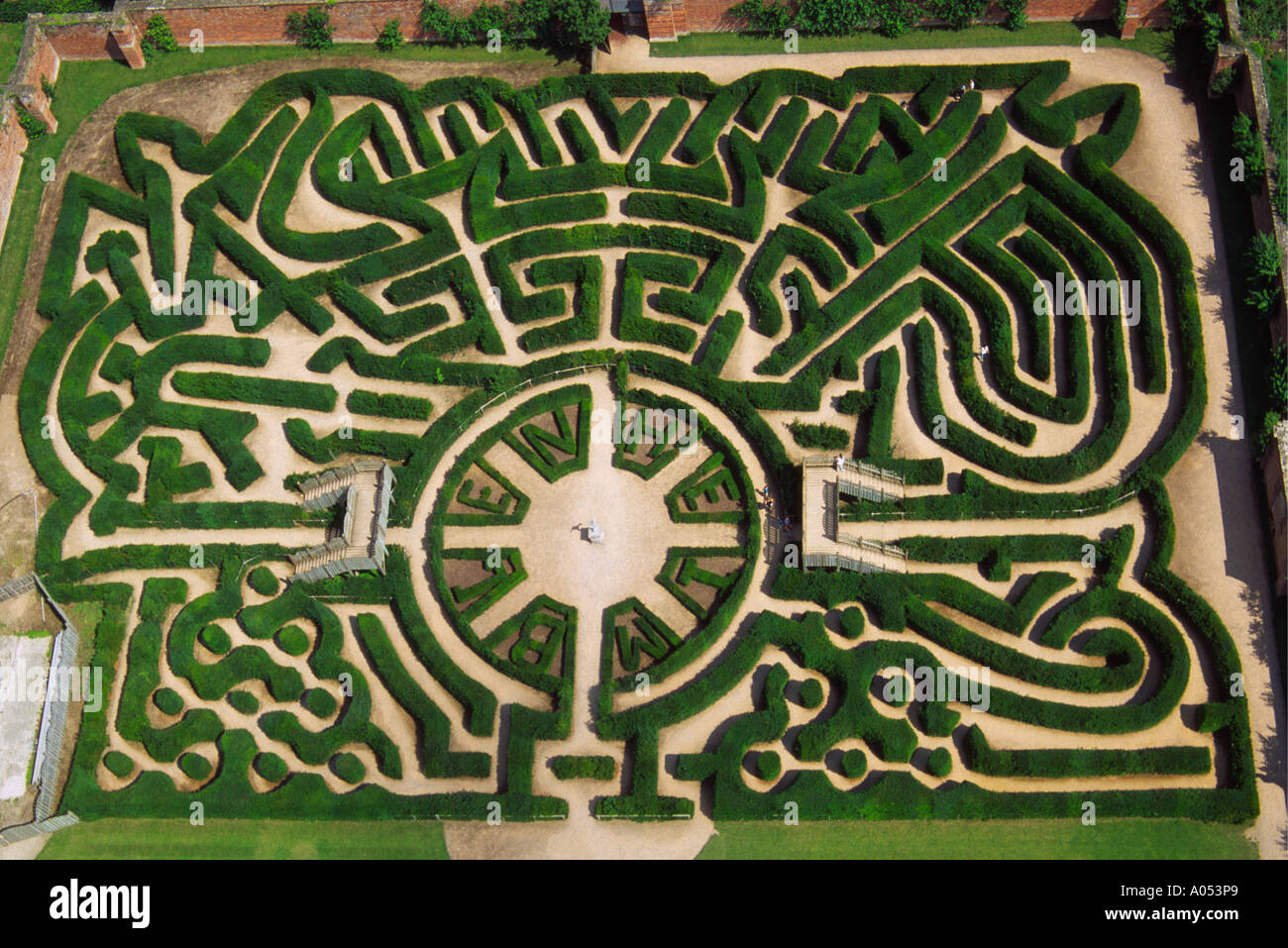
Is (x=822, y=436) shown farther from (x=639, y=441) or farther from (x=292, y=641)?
(x=292, y=641)

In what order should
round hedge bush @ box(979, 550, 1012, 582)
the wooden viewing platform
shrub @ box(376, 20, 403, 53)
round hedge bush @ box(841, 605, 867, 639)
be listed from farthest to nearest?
1. shrub @ box(376, 20, 403, 53)
2. round hedge bush @ box(979, 550, 1012, 582)
3. the wooden viewing platform
4. round hedge bush @ box(841, 605, 867, 639)

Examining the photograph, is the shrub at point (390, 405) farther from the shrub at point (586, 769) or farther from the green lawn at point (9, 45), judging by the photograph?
the green lawn at point (9, 45)

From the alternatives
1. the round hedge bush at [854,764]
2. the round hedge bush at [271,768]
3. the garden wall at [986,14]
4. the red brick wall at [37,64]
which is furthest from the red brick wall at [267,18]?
the round hedge bush at [854,764]

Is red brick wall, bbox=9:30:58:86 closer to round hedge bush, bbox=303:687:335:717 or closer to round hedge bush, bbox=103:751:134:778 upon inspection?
round hedge bush, bbox=103:751:134:778

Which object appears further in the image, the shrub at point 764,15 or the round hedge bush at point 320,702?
the shrub at point 764,15

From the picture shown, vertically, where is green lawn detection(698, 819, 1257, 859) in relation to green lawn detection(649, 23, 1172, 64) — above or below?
below

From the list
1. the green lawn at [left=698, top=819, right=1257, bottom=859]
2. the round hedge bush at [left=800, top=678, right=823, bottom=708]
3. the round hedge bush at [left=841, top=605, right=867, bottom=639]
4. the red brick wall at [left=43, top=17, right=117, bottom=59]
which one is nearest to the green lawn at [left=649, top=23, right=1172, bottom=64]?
the red brick wall at [left=43, top=17, right=117, bottom=59]
